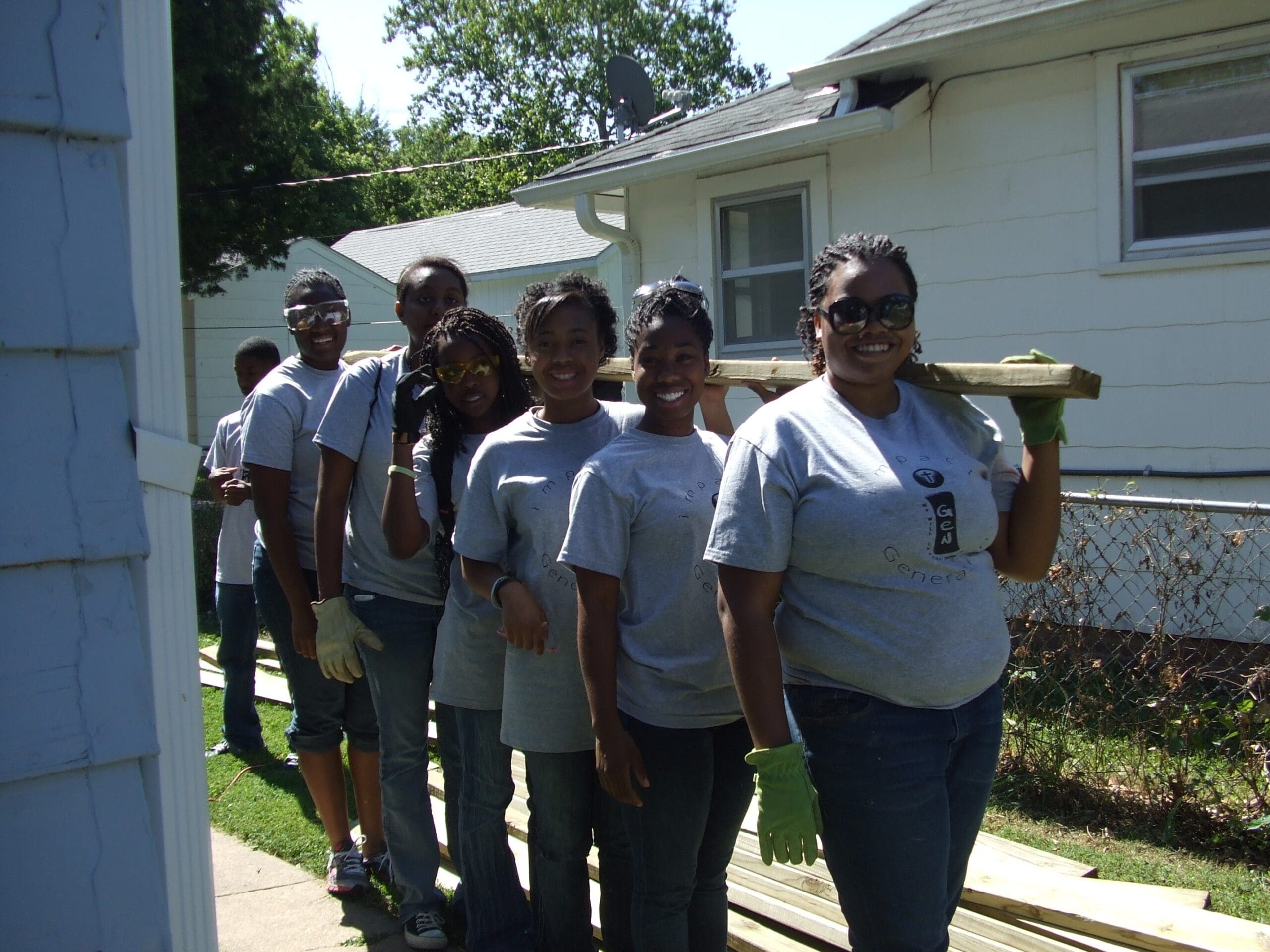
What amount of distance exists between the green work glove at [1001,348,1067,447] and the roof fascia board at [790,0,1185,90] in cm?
439

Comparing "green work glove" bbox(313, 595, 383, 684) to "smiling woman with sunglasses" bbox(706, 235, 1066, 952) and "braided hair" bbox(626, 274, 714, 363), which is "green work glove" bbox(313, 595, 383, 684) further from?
"smiling woman with sunglasses" bbox(706, 235, 1066, 952)

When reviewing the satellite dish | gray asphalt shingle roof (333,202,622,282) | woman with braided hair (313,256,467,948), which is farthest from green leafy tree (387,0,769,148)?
woman with braided hair (313,256,467,948)

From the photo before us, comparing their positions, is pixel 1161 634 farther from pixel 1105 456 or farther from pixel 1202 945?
pixel 1105 456

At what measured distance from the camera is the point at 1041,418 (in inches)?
94.3

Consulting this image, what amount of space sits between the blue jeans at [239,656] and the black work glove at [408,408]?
3014 millimetres

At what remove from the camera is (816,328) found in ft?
8.16

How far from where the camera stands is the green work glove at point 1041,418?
2.39 m

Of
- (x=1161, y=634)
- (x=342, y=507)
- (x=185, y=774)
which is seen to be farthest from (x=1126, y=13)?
(x=185, y=774)

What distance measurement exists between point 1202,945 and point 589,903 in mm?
1628

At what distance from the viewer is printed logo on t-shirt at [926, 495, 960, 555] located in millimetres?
2158

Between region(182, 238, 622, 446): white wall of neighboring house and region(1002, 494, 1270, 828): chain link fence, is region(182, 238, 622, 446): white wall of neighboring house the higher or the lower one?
the higher one

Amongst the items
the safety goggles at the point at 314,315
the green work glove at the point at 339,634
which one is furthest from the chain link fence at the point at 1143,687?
the safety goggles at the point at 314,315

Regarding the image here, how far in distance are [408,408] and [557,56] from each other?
41711 millimetres

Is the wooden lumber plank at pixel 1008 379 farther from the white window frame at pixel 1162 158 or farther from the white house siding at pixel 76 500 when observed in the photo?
the white window frame at pixel 1162 158
